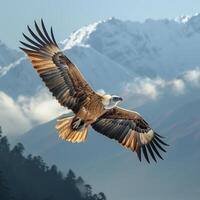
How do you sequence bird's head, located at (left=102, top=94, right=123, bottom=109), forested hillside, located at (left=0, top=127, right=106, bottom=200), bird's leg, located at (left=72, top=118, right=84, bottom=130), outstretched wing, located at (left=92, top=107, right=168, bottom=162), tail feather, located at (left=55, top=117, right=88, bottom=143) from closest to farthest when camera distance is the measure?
bird's head, located at (left=102, top=94, right=123, bottom=109) < tail feather, located at (left=55, top=117, right=88, bottom=143) < bird's leg, located at (left=72, top=118, right=84, bottom=130) < outstretched wing, located at (left=92, top=107, right=168, bottom=162) < forested hillside, located at (left=0, top=127, right=106, bottom=200)

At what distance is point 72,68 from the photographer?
24266 millimetres

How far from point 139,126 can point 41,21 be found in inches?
241

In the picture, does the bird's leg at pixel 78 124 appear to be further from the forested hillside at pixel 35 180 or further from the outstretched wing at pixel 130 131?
the forested hillside at pixel 35 180

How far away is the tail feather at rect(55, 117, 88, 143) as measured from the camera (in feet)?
76.9

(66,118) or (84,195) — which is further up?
(84,195)

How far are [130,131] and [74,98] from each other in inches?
133

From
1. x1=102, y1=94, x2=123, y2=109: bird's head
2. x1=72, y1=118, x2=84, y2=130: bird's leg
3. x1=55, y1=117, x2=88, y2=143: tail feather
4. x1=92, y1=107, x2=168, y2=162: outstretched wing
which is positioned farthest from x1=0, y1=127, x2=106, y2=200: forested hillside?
x1=102, y1=94, x2=123, y2=109: bird's head

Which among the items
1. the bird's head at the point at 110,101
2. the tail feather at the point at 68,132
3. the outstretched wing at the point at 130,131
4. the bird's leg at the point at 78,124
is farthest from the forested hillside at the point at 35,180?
the bird's head at the point at 110,101

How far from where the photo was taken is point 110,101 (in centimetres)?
2239

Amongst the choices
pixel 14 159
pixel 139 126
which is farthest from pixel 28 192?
pixel 139 126

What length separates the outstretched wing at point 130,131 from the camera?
82.5 feet

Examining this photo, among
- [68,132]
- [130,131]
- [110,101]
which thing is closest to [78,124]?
[68,132]

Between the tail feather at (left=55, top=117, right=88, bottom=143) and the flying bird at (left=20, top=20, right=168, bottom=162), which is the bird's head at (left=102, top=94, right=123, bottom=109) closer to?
the flying bird at (left=20, top=20, right=168, bottom=162)

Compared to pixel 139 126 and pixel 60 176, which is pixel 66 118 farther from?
pixel 60 176
